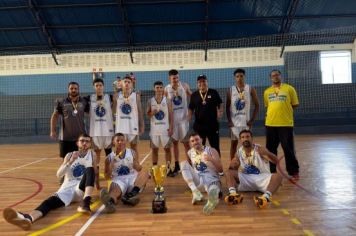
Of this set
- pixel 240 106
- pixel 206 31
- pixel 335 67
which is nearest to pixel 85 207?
pixel 240 106

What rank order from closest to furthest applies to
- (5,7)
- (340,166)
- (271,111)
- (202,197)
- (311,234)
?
(311,234) → (202,197) → (271,111) → (340,166) → (5,7)

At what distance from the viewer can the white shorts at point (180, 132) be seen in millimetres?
6016

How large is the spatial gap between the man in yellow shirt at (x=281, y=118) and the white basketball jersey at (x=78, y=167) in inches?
102

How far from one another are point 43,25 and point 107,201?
37.3ft

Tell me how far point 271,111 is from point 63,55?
37.9 ft

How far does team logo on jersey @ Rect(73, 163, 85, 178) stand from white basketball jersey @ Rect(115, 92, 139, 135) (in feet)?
4.18

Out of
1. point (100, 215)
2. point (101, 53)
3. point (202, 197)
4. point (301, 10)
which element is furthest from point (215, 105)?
point (101, 53)

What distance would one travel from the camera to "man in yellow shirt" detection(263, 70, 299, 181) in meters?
5.30

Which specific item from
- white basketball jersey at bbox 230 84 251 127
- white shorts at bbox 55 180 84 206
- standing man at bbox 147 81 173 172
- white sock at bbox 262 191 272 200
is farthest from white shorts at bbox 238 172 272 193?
white shorts at bbox 55 180 84 206

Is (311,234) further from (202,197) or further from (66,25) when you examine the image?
(66,25)

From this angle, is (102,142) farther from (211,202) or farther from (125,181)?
(211,202)

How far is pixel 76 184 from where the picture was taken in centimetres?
429

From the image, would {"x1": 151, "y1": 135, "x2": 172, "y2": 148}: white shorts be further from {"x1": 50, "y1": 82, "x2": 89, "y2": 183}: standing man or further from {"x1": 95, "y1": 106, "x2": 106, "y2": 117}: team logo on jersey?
{"x1": 50, "y1": 82, "x2": 89, "y2": 183}: standing man

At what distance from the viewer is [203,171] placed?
454cm
